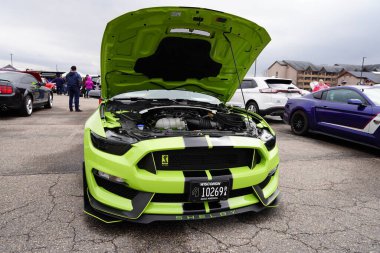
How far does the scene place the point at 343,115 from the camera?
17.4 ft

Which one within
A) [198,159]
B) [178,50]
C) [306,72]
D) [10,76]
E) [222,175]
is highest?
[306,72]

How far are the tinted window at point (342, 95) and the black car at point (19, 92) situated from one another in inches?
303

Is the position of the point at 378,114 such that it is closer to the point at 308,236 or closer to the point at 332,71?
the point at 308,236

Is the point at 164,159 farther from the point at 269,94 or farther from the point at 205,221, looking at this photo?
the point at 269,94

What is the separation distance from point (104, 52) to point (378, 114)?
14.5ft

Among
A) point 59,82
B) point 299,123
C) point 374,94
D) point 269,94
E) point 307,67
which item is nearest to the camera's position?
point 374,94

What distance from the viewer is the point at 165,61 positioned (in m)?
3.53

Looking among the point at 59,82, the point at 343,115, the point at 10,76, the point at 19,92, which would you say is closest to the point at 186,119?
the point at 343,115

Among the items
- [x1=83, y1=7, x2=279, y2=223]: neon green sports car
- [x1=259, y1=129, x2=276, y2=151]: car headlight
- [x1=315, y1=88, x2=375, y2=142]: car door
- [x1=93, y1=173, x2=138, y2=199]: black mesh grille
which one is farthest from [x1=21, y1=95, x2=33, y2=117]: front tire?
[x1=315, y1=88, x2=375, y2=142]: car door

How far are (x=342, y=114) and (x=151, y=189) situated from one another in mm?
4628

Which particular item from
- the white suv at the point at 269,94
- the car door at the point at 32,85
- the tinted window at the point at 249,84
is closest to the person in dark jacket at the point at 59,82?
the car door at the point at 32,85

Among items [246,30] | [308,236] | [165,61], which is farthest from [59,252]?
[246,30]

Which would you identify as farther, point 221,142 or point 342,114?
point 342,114

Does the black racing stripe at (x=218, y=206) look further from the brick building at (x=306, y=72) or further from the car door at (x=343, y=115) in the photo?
the brick building at (x=306, y=72)
